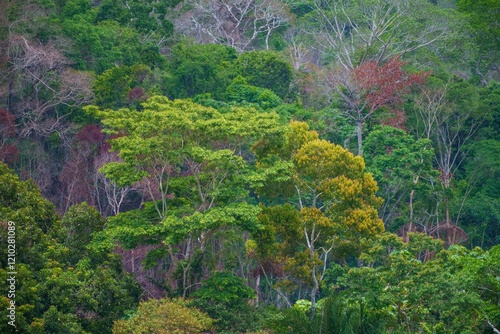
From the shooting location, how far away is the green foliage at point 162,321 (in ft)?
55.1

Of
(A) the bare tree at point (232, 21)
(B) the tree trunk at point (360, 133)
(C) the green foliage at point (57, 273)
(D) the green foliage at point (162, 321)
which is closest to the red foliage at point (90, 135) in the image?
(C) the green foliage at point (57, 273)

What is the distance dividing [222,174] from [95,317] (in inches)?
179

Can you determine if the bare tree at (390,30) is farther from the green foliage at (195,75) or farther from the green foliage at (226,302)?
the green foliage at (226,302)

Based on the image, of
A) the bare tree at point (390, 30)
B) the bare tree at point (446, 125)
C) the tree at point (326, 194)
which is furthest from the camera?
the bare tree at point (390, 30)

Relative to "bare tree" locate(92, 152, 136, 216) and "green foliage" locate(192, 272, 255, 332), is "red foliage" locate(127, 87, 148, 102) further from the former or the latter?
"green foliage" locate(192, 272, 255, 332)

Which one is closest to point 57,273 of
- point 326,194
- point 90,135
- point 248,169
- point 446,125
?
point 248,169

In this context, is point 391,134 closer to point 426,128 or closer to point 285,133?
point 426,128

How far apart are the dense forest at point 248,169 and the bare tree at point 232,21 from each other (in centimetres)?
11

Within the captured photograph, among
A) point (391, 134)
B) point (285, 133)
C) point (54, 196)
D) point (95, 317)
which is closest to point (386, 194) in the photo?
point (391, 134)

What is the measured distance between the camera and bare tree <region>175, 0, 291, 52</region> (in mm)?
37844

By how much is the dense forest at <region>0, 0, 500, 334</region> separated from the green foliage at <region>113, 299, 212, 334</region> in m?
0.05

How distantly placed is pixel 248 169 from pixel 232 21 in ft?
64.9

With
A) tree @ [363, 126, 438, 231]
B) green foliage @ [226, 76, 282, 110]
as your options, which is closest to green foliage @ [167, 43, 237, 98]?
green foliage @ [226, 76, 282, 110]

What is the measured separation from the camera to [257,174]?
64.9ft
